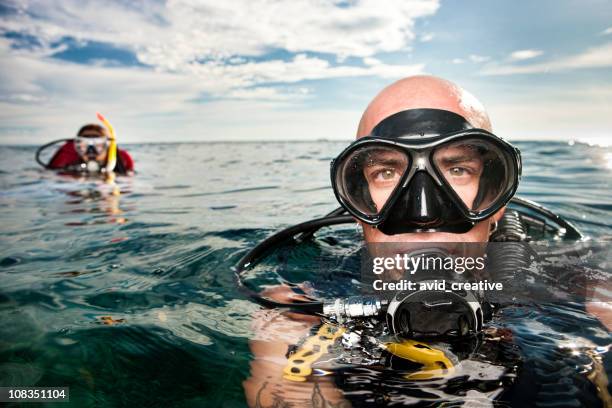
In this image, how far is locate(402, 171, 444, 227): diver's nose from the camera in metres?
1.87

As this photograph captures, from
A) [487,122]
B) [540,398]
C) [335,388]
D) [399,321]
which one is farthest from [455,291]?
[487,122]

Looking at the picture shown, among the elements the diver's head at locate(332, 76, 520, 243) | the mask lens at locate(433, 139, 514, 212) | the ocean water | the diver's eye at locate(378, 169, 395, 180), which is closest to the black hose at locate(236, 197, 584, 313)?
the ocean water

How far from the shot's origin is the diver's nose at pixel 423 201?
1868mm


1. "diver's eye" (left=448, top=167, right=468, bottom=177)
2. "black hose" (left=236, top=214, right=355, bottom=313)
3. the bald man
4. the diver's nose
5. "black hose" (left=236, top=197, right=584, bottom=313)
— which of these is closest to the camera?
the bald man

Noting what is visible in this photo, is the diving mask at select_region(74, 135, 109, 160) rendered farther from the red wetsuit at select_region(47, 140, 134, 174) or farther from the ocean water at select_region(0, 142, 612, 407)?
the ocean water at select_region(0, 142, 612, 407)

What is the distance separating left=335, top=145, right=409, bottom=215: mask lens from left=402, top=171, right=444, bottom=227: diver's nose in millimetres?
109

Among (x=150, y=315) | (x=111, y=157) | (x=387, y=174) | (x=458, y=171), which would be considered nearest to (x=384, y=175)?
(x=387, y=174)

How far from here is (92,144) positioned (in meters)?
10.7

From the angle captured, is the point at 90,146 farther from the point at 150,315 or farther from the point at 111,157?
the point at 150,315

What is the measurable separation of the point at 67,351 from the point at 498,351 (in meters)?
1.84

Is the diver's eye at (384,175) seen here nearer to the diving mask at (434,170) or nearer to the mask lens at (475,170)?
the diving mask at (434,170)

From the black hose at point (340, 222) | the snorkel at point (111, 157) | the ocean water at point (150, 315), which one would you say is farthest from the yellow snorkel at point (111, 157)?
the black hose at point (340, 222)

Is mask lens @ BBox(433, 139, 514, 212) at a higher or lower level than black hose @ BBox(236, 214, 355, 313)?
higher

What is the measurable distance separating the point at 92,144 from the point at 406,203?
1079 centimetres
